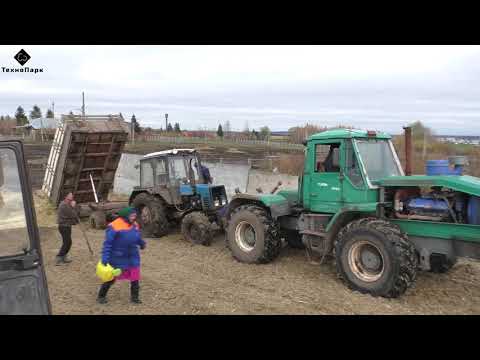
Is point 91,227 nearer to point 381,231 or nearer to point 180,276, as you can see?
point 180,276

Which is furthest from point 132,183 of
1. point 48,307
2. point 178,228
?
point 48,307

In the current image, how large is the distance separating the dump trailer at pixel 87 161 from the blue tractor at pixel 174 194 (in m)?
1.38

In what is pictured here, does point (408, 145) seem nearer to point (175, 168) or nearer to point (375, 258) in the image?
A: point (375, 258)

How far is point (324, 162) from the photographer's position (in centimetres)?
706

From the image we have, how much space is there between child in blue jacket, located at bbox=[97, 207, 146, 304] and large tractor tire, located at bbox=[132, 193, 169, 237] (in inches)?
164

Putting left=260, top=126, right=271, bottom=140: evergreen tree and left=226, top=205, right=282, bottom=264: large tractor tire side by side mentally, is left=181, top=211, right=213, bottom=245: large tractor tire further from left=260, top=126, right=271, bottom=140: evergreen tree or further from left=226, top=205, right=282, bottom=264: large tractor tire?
left=260, top=126, right=271, bottom=140: evergreen tree

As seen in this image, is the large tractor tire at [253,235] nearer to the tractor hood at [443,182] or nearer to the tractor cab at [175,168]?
the tractor hood at [443,182]

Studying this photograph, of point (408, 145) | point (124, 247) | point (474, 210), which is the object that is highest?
point (408, 145)

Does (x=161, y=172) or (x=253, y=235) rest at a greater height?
(x=161, y=172)

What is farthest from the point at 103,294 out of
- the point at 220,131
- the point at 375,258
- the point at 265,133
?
the point at 220,131

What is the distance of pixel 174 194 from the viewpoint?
388 inches

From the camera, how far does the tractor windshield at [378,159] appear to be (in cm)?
664

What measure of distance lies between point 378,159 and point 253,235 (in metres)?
2.57

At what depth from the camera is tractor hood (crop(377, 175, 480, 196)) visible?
5527mm
